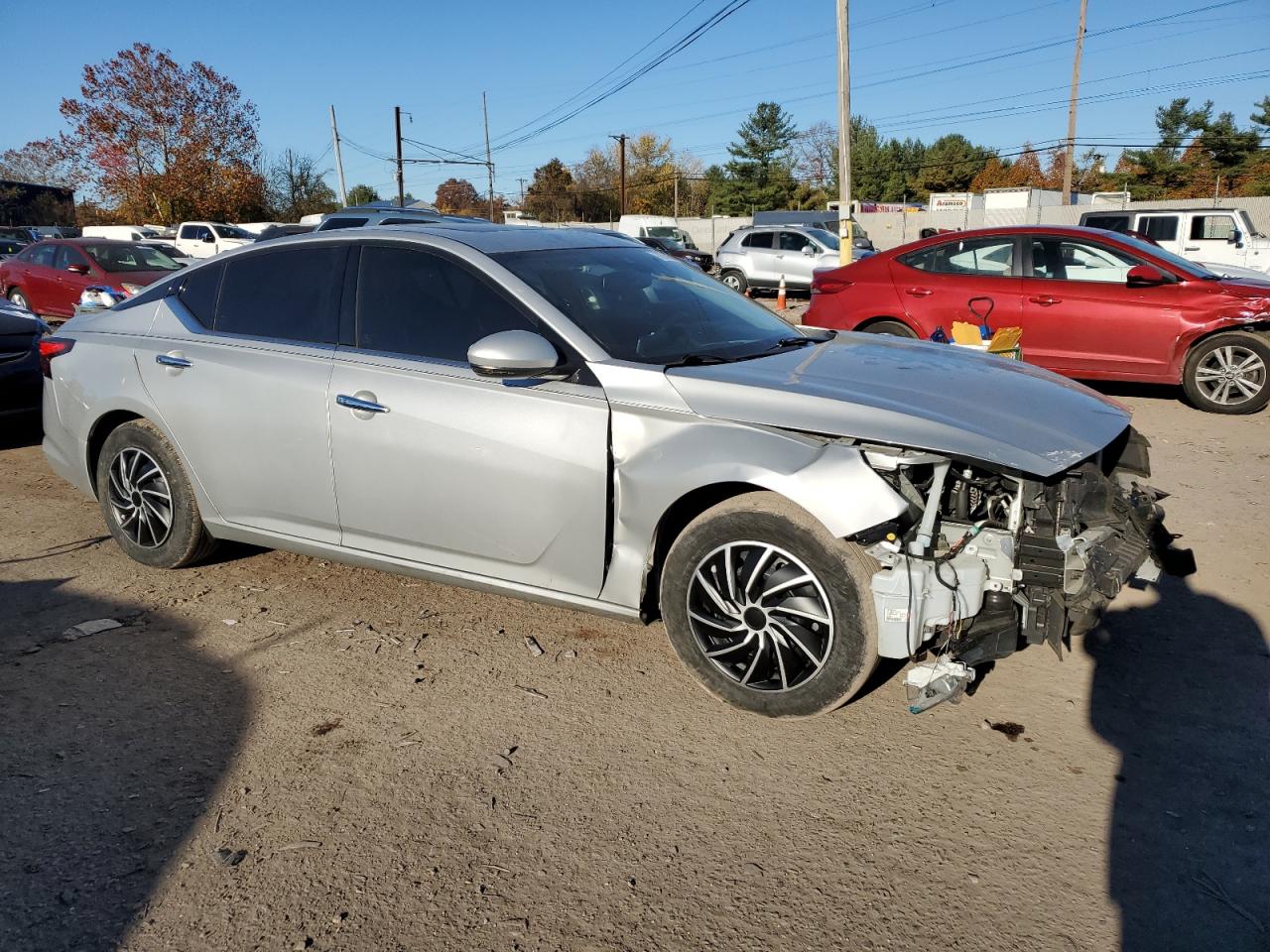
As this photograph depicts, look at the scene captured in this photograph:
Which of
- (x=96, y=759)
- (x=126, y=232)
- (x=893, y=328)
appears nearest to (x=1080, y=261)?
(x=893, y=328)

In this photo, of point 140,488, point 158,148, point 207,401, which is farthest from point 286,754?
point 158,148

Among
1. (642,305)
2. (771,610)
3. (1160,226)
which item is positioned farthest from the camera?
(1160,226)

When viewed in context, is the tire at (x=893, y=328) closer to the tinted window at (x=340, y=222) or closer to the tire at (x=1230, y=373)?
the tire at (x=1230, y=373)

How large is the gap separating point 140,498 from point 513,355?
253 cm

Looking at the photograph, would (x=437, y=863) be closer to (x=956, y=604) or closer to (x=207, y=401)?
(x=956, y=604)


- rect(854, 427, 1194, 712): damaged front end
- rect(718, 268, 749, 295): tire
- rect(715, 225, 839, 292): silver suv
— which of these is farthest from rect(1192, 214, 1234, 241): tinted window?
rect(854, 427, 1194, 712): damaged front end

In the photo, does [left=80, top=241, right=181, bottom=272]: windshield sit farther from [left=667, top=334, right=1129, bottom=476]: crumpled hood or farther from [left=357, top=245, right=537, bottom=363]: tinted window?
[left=667, top=334, right=1129, bottom=476]: crumpled hood

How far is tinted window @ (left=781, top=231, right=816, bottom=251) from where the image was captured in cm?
2191

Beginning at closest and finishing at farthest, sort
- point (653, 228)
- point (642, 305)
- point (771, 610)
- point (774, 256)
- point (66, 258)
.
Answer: point (771, 610), point (642, 305), point (66, 258), point (774, 256), point (653, 228)

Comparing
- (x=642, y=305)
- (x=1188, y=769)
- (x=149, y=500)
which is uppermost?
(x=642, y=305)

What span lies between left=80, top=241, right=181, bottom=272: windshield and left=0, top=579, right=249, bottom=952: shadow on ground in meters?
12.7

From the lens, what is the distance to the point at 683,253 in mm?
11141

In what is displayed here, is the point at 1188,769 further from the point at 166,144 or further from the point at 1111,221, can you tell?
the point at 166,144

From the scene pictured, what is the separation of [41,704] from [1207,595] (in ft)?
16.3
